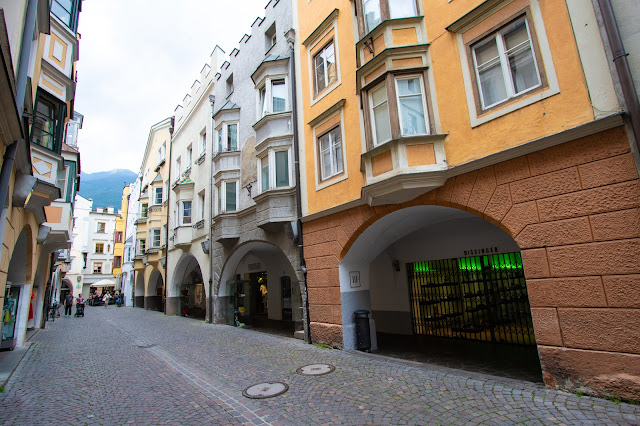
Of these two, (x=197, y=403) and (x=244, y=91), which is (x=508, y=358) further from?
(x=244, y=91)

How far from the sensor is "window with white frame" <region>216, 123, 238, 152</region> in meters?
16.2

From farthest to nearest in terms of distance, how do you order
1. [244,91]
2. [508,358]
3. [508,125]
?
[244,91], [508,358], [508,125]

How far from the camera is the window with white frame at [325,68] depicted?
10.4 m

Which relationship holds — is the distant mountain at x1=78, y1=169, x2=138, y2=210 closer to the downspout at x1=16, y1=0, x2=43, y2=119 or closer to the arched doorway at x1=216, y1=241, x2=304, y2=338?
the arched doorway at x1=216, y1=241, x2=304, y2=338

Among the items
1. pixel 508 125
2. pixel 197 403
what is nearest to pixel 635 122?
pixel 508 125

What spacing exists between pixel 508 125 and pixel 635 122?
1773 millimetres

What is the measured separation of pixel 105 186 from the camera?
534 ft

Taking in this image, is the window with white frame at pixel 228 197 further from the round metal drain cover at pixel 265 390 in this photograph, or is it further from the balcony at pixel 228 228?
the round metal drain cover at pixel 265 390

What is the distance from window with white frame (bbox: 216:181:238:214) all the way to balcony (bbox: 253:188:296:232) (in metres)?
3.83

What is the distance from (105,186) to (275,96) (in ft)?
595

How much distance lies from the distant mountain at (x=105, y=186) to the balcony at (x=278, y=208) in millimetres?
128231

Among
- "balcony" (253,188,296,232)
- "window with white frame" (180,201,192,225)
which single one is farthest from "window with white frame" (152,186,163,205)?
"balcony" (253,188,296,232)

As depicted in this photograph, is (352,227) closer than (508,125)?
No

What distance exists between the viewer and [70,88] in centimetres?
1031
